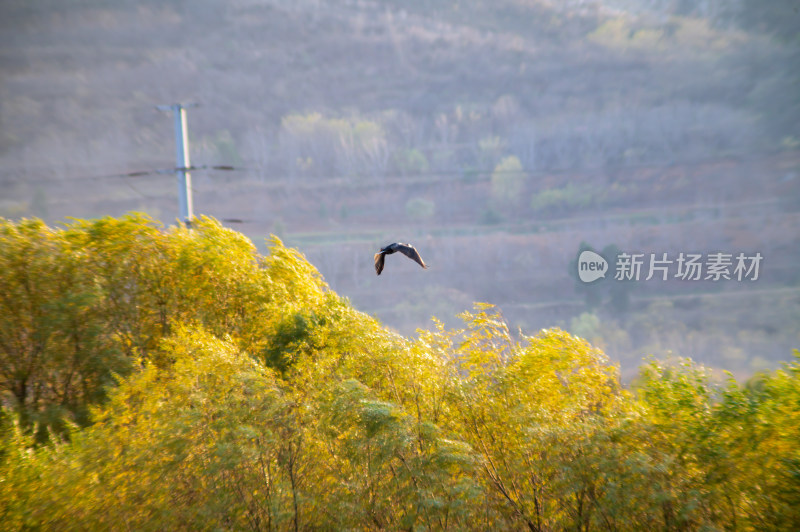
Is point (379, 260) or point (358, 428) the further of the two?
point (379, 260)

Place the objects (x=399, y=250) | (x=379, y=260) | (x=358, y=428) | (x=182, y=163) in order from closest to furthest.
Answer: (x=358, y=428), (x=399, y=250), (x=379, y=260), (x=182, y=163)

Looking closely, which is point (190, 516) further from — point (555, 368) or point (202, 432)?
point (555, 368)

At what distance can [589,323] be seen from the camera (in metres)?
72.8

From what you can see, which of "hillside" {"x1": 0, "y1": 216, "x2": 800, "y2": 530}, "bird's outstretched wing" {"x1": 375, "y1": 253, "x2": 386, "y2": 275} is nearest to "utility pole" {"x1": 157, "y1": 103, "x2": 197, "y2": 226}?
"hillside" {"x1": 0, "y1": 216, "x2": 800, "y2": 530}

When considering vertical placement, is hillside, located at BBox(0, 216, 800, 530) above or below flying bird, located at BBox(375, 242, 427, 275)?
below

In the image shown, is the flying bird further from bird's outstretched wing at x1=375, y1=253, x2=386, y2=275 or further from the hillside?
the hillside

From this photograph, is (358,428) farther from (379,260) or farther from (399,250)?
(379,260)

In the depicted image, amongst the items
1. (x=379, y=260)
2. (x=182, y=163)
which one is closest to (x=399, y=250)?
(x=379, y=260)

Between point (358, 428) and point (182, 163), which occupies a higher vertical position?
point (182, 163)

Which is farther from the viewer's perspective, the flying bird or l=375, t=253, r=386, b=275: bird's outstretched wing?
l=375, t=253, r=386, b=275: bird's outstretched wing

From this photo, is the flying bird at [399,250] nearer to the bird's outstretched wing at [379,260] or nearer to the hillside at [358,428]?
the bird's outstretched wing at [379,260]

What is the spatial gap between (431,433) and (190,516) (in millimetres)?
2537

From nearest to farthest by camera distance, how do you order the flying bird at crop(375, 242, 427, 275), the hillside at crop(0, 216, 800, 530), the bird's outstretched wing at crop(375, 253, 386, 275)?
1. the hillside at crop(0, 216, 800, 530)
2. the flying bird at crop(375, 242, 427, 275)
3. the bird's outstretched wing at crop(375, 253, 386, 275)

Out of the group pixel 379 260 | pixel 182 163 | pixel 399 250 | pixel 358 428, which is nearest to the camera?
pixel 358 428
